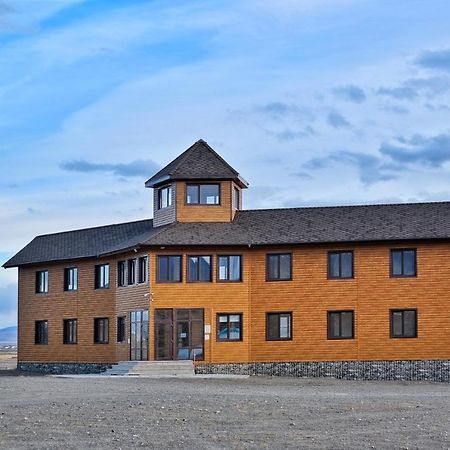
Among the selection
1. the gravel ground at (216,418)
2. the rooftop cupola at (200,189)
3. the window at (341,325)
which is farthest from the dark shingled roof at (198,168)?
the gravel ground at (216,418)

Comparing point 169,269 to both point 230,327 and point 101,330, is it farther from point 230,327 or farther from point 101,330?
point 101,330

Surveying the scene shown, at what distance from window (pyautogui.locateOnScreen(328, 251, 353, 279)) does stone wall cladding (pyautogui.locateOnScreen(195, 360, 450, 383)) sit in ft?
12.5

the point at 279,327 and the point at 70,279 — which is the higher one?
the point at 70,279

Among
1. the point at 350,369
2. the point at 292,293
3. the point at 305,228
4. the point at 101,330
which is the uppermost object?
the point at 305,228

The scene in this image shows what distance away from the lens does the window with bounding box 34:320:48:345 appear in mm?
51875

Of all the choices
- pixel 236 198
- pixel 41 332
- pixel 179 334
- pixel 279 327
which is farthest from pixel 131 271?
pixel 41 332

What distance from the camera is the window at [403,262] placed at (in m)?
43.9

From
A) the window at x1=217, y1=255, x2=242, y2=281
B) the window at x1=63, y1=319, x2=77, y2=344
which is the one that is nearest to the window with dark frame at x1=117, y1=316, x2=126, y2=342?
the window at x1=63, y1=319, x2=77, y2=344

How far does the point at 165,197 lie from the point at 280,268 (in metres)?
6.75

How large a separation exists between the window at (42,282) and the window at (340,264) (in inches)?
626

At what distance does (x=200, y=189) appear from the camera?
4662 cm

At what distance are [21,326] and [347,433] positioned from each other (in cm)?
3587

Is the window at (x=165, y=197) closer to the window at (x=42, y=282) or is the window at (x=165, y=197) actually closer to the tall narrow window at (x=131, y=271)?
the tall narrow window at (x=131, y=271)

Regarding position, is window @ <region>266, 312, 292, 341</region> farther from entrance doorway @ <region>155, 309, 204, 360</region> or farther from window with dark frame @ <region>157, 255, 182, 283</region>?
window with dark frame @ <region>157, 255, 182, 283</region>
